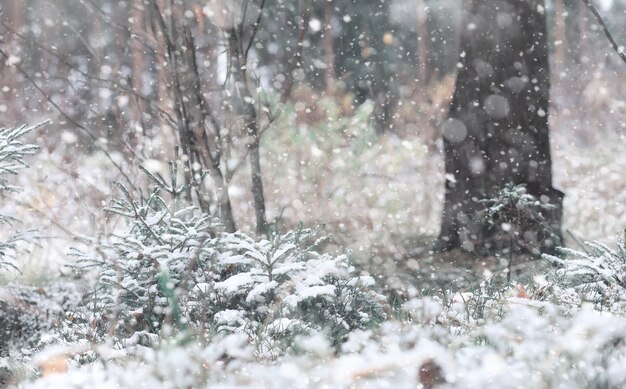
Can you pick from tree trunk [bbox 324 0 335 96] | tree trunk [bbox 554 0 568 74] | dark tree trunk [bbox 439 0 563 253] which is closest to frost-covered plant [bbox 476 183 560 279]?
dark tree trunk [bbox 439 0 563 253]

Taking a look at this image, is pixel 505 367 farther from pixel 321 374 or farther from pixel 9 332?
pixel 9 332

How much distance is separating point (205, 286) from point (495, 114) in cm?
436

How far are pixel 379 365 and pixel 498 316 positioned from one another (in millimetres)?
1277

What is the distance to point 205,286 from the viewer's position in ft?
11.7

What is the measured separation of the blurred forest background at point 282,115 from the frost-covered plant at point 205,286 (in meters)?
1.45

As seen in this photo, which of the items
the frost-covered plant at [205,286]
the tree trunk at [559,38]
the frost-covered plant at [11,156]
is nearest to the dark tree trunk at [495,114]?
the frost-covered plant at [205,286]

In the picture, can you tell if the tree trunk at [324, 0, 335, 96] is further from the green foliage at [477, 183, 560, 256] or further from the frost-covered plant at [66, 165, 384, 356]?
the frost-covered plant at [66, 165, 384, 356]

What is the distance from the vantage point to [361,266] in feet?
21.9

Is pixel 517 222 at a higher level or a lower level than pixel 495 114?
lower

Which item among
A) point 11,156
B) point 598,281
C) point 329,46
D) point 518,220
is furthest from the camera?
point 329,46

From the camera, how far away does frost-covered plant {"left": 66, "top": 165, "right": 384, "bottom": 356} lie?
345 cm

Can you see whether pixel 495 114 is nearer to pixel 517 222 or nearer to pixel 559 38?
pixel 517 222

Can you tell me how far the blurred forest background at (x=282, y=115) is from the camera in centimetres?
608

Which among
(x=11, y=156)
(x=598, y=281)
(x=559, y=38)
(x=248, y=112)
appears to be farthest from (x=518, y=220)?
(x=559, y=38)
